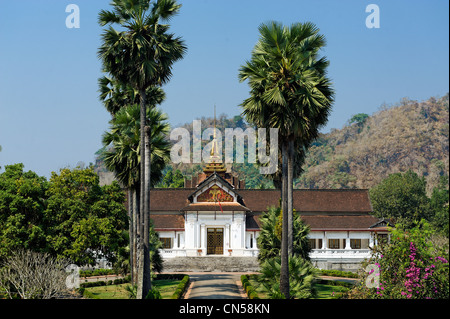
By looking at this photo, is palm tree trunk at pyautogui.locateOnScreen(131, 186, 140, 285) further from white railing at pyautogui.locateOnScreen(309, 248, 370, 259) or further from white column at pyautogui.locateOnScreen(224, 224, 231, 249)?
white railing at pyautogui.locateOnScreen(309, 248, 370, 259)

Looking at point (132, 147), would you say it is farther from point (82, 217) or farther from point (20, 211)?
point (20, 211)

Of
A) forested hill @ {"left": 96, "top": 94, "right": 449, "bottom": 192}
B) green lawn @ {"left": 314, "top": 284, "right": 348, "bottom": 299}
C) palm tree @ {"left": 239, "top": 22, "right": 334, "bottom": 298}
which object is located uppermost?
forested hill @ {"left": 96, "top": 94, "right": 449, "bottom": 192}

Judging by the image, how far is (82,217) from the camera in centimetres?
3694

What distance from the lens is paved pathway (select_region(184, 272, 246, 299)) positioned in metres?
36.6

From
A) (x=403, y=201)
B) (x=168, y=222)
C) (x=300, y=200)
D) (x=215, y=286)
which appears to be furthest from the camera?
(x=403, y=201)

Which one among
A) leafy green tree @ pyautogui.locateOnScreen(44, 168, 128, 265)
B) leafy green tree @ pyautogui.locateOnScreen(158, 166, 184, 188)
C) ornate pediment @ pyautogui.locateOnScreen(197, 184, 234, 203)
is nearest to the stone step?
ornate pediment @ pyautogui.locateOnScreen(197, 184, 234, 203)

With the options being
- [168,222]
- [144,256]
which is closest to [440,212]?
[168,222]

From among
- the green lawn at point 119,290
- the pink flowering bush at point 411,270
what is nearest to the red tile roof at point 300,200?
the green lawn at point 119,290

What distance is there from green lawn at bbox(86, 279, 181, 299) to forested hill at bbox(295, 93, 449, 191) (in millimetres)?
115304

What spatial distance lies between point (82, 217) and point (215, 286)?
10.5m

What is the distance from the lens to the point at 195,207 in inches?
2397
